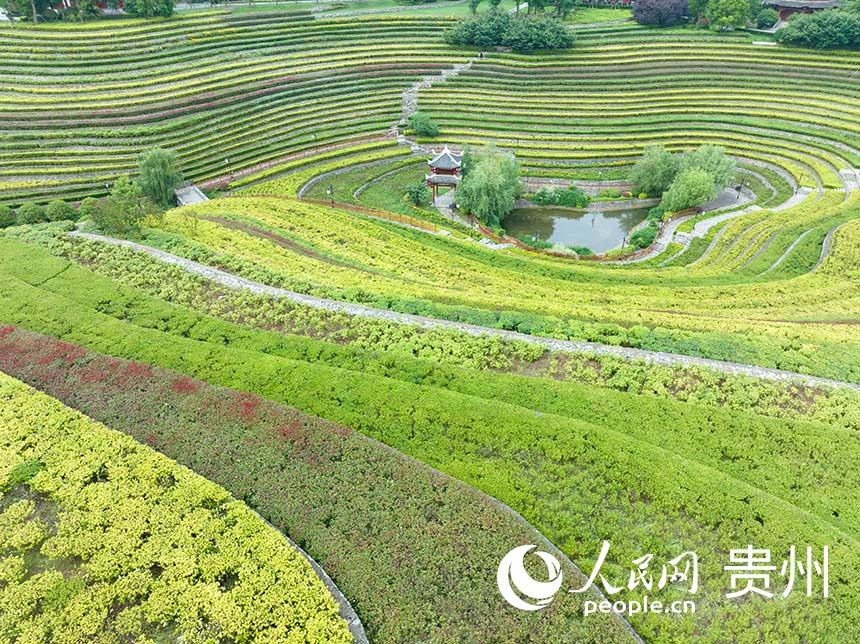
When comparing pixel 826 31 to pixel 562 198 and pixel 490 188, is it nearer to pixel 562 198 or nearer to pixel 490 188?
pixel 562 198

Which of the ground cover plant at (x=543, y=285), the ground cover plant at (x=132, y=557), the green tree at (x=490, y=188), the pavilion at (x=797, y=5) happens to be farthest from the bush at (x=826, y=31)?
the ground cover plant at (x=132, y=557)

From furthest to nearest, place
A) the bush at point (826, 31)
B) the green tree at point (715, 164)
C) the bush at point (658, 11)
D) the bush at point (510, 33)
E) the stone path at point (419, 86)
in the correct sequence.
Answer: the bush at point (658, 11)
the bush at point (510, 33)
the bush at point (826, 31)
the stone path at point (419, 86)
the green tree at point (715, 164)

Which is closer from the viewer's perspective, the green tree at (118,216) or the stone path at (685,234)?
the green tree at (118,216)

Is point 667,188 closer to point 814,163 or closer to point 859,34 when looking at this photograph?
point 814,163

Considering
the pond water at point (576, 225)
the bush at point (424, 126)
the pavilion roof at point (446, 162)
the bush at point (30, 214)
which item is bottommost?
the pond water at point (576, 225)

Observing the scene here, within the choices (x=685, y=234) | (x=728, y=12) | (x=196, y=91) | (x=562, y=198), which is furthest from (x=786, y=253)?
(x=196, y=91)

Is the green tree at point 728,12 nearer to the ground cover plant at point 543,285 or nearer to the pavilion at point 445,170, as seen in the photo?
the ground cover plant at point 543,285
